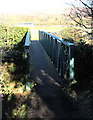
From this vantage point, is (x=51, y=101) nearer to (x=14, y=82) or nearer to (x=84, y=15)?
(x=14, y=82)

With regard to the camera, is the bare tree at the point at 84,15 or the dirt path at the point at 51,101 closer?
the dirt path at the point at 51,101

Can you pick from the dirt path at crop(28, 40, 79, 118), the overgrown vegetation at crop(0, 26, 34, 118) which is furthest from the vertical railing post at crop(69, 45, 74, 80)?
the overgrown vegetation at crop(0, 26, 34, 118)

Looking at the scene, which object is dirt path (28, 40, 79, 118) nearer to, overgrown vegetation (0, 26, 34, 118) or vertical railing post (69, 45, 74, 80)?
overgrown vegetation (0, 26, 34, 118)

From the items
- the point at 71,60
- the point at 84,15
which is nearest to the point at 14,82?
the point at 71,60

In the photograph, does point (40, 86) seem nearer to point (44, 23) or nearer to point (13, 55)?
point (13, 55)

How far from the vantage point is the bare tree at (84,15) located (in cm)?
516

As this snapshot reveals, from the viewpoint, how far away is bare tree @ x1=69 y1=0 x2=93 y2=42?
5156mm

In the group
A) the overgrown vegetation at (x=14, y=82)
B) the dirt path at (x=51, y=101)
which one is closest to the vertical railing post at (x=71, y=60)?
the dirt path at (x=51, y=101)

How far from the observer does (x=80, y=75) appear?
477cm

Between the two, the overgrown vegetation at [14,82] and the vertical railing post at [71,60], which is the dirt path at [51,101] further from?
the vertical railing post at [71,60]

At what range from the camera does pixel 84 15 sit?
542 cm

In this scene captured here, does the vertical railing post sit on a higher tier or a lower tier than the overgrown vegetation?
higher

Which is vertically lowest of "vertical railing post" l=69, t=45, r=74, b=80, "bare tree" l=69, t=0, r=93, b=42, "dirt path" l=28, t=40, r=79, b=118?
"dirt path" l=28, t=40, r=79, b=118

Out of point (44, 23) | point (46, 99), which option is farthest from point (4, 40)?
point (44, 23)
